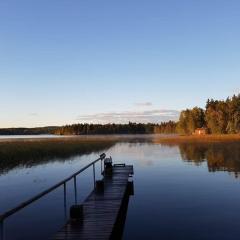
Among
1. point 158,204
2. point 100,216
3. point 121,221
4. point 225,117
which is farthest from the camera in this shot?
point 225,117

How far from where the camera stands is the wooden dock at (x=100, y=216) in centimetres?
1580

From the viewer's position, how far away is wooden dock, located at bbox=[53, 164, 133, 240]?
622 inches

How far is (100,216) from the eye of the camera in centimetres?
1889

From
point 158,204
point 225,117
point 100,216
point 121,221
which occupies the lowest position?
point 121,221

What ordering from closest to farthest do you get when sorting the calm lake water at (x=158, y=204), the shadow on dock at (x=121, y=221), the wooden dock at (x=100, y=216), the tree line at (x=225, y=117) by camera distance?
the wooden dock at (x=100, y=216)
the shadow on dock at (x=121, y=221)
the calm lake water at (x=158, y=204)
the tree line at (x=225, y=117)

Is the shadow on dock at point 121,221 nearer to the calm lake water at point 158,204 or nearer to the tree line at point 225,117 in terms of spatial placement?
the calm lake water at point 158,204

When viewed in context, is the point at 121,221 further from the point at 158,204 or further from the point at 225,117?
Answer: the point at 225,117

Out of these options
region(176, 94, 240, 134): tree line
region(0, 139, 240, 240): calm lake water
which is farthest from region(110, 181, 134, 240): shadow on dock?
region(176, 94, 240, 134): tree line

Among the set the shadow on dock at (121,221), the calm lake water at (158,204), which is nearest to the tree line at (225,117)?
the calm lake water at (158,204)

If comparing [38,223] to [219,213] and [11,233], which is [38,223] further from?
[219,213]

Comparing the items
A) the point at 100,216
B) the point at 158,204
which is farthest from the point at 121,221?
the point at 158,204

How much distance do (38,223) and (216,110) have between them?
160 metres

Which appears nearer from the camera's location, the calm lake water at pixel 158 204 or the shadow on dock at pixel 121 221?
the shadow on dock at pixel 121 221

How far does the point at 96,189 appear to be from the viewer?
85.8 ft
